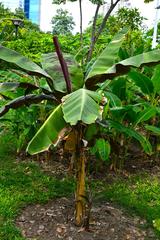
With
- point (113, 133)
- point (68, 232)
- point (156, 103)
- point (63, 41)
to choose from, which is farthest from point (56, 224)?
point (63, 41)

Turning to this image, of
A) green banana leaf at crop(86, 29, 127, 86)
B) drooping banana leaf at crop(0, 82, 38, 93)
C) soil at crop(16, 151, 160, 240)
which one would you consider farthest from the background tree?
drooping banana leaf at crop(0, 82, 38, 93)

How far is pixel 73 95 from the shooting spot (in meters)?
2.92

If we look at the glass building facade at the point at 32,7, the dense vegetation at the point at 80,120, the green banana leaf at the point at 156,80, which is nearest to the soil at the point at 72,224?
the dense vegetation at the point at 80,120

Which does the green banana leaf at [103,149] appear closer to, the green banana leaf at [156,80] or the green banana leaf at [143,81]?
the green banana leaf at [143,81]

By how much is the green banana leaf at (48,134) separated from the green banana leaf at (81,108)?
192mm

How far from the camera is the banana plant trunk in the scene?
3.29 metres

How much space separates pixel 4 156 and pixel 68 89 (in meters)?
2.26

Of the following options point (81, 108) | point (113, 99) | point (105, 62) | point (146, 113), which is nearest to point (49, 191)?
point (113, 99)

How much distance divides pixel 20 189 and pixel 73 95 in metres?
1.72

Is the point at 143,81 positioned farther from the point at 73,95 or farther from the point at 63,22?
the point at 63,22

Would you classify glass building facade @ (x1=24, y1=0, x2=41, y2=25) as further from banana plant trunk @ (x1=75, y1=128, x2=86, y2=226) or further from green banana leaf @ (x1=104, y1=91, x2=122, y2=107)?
banana plant trunk @ (x1=75, y1=128, x2=86, y2=226)

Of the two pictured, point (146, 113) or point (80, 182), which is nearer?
point (80, 182)

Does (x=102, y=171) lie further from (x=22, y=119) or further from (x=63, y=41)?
(x=63, y=41)

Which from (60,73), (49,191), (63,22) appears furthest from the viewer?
(63,22)
